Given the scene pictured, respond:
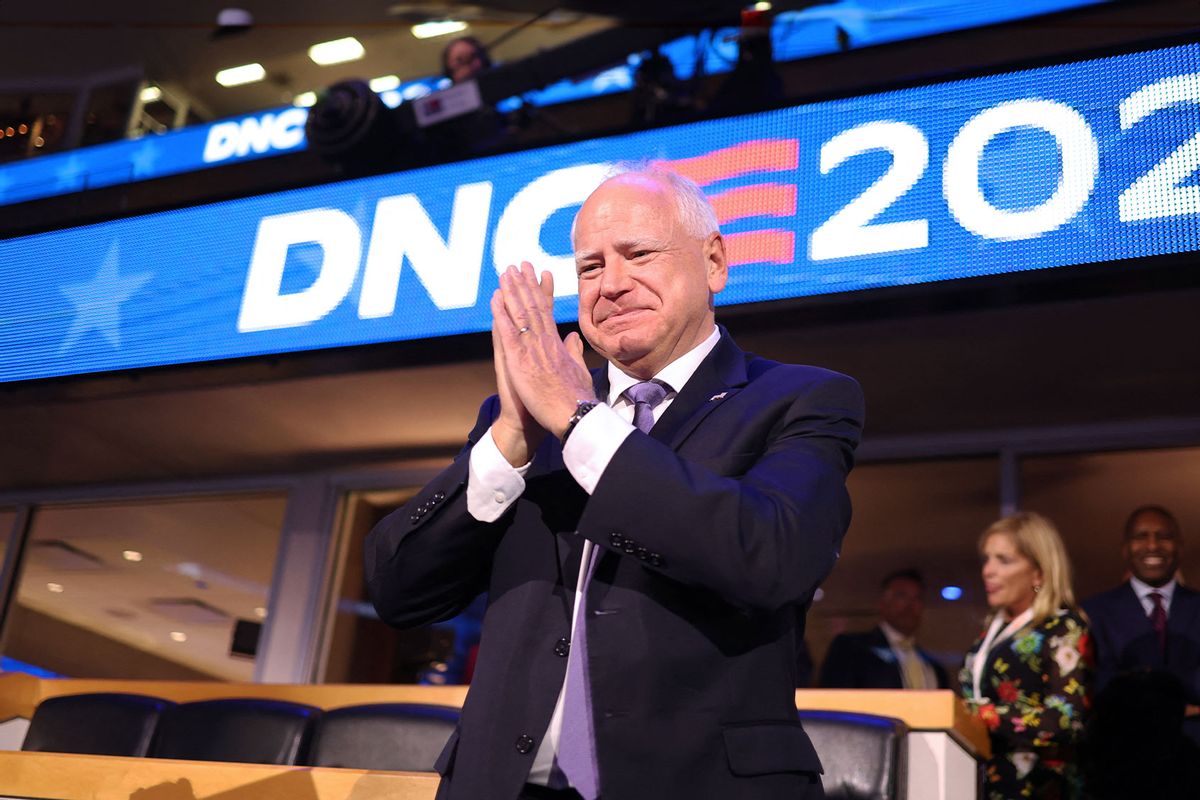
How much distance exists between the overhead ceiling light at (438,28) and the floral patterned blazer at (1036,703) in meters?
4.67

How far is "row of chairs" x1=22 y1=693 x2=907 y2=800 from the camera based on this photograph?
258 cm

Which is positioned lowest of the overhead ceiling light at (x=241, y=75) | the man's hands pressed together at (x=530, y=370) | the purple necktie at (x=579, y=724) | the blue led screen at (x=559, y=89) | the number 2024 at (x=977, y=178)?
the purple necktie at (x=579, y=724)

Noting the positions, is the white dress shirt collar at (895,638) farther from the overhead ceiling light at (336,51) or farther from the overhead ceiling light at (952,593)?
the overhead ceiling light at (336,51)

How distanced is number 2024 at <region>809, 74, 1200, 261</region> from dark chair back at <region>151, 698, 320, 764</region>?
75.6 inches

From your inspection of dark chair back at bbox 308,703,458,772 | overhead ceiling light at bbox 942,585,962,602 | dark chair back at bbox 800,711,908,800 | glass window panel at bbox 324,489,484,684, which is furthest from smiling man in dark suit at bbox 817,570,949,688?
dark chair back at bbox 800,711,908,800

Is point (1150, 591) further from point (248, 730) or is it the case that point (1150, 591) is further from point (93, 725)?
point (93, 725)

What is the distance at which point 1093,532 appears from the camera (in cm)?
549

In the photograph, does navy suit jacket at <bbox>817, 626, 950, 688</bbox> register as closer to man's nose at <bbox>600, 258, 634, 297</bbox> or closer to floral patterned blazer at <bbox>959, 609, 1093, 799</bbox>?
floral patterned blazer at <bbox>959, 609, 1093, 799</bbox>

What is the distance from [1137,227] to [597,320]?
2232mm

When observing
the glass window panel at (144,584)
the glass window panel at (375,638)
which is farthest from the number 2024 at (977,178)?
the glass window panel at (144,584)

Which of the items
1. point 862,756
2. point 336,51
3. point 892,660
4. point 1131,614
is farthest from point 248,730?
point 336,51

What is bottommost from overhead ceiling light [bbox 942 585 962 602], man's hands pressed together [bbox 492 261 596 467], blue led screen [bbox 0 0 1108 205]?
man's hands pressed together [bbox 492 261 596 467]

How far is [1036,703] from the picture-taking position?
9.98 ft

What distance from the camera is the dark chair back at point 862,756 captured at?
6.84 feet
